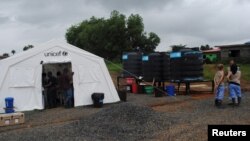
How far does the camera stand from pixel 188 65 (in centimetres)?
2192

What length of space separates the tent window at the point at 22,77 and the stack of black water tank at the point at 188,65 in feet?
26.6

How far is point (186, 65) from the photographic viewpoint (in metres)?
21.9

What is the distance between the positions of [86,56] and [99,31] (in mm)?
40554

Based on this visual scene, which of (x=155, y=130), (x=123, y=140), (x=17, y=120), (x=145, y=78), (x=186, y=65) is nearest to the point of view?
(x=123, y=140)

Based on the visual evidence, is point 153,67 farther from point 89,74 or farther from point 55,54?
point 55,54

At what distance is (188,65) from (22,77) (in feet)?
29.0

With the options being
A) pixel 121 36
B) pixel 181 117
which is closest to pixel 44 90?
pixel 181 117

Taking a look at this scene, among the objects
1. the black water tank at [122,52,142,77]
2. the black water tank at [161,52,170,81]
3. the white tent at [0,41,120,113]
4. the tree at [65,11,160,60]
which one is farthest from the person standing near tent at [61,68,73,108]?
the tree at [65,11,160,60]

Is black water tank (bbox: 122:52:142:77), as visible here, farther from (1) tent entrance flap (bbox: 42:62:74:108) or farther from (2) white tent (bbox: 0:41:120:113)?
(1) tent entrance flap (bbox: 42:62:74:108)

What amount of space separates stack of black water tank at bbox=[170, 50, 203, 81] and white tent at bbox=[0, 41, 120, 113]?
436 centimetres

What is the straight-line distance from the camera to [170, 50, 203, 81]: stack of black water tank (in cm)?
2197

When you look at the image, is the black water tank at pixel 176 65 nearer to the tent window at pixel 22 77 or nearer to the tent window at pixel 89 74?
the tent window at pixel 89 74

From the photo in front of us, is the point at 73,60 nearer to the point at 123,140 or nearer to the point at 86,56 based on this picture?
the point at 86,56

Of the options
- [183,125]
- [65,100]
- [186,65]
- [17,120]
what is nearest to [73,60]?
[65,100]
